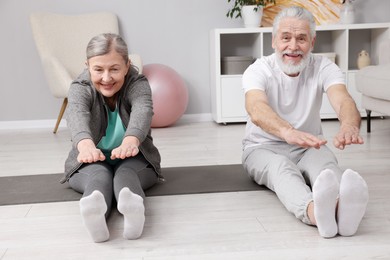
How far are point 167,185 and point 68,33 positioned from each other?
2.21 metres

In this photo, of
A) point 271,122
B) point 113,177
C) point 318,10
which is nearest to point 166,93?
point 318,10

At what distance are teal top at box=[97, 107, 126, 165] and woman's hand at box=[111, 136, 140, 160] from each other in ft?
0.70

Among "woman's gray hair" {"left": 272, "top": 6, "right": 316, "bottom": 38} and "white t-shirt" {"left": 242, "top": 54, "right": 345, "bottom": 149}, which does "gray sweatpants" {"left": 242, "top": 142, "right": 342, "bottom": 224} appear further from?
"woman's gray hair" {"left": 272, "top": 6, "right": 316, "bottom": 38}

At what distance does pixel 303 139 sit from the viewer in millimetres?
1629

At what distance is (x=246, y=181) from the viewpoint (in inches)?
86.4

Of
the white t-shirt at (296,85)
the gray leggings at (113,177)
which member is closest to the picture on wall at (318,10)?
the white t-shirt at (296,85)

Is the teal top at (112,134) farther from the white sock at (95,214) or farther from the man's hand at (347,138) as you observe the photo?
the man's hand at (347,138)

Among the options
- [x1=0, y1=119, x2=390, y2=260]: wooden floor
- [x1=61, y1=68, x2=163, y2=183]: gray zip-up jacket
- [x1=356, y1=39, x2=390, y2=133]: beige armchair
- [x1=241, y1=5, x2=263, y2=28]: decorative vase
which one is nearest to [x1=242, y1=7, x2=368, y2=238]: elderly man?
[x1=0, y1=119, x2=390, y2=260]: wooden floor

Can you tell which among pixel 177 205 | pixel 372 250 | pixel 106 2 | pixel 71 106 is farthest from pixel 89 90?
pixel 106 2

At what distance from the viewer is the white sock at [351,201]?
1.44 metres

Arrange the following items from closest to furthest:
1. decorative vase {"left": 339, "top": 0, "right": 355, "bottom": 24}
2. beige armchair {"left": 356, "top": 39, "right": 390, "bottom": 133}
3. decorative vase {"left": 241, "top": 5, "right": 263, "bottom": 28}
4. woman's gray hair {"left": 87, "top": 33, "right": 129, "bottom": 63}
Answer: woman's gray hair {"left": 87, "top": 33, "right": 129, "bottom": 63}
beige armchair {"left": 356, "top": 39, "right": 390, "bottom": 133}
decorative vase {"left": 241, "top": 5, "right": 263, "bottom": 28}
decorative vase {"left": 339, "top": 0, "right": 355, "bottom": 24}

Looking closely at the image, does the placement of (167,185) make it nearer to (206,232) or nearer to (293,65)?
(206,232)

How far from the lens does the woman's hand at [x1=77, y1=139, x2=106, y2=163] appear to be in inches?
66.7

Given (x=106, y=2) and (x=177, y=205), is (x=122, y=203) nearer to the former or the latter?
(x=177, y=205)
